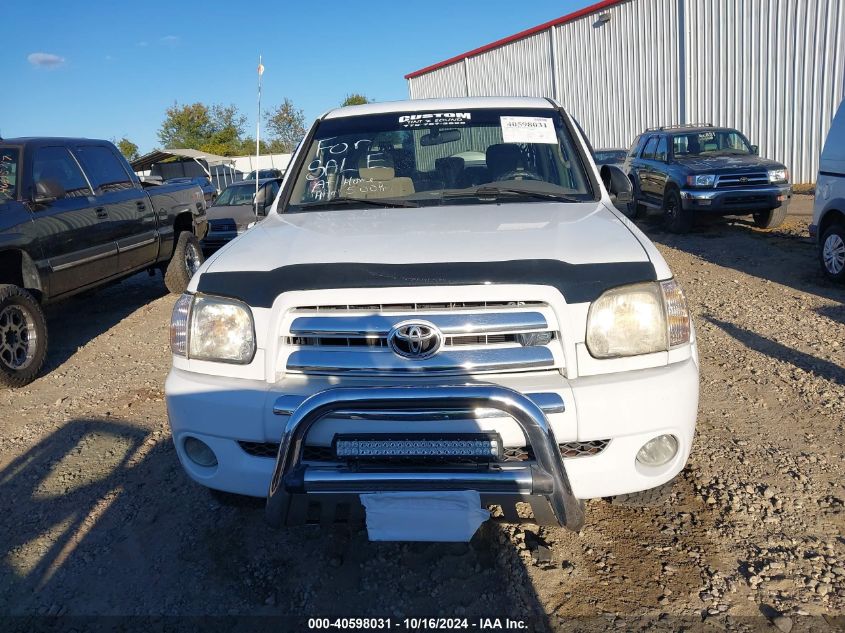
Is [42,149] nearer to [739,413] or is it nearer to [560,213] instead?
[560,213]

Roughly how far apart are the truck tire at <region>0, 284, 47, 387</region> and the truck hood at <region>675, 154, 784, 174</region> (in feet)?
31.1

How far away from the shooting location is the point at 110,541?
299 centimetres

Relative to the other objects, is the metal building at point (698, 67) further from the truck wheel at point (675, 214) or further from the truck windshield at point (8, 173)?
the truck windshield at point (8, 173)

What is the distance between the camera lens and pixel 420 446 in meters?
2.19

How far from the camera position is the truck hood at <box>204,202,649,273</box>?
242 centimetres

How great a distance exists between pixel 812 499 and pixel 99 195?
21.1 feet

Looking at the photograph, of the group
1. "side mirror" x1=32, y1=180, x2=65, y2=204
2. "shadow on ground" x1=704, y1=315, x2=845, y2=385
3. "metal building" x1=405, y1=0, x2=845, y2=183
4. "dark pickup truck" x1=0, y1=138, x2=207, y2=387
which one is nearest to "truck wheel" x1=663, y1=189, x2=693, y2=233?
"shadow on ground" x1=704, y1=315, x2=845, y2=385

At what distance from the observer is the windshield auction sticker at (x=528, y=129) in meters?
3.77

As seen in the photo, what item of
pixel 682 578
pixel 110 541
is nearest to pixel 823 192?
pixel 682 578

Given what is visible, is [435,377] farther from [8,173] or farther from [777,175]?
[777,175]

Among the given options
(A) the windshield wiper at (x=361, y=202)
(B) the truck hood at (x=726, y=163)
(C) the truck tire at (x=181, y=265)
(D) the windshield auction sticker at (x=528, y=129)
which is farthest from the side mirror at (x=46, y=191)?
(B) the truck hood at (x=726, y=163)

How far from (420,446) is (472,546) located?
876 mm

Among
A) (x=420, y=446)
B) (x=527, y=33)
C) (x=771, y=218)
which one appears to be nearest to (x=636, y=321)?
(x=420, y=446)

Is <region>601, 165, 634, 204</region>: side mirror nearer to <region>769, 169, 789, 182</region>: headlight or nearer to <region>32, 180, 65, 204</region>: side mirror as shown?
<region>32, 180, 65, 204</region>: side mirror
